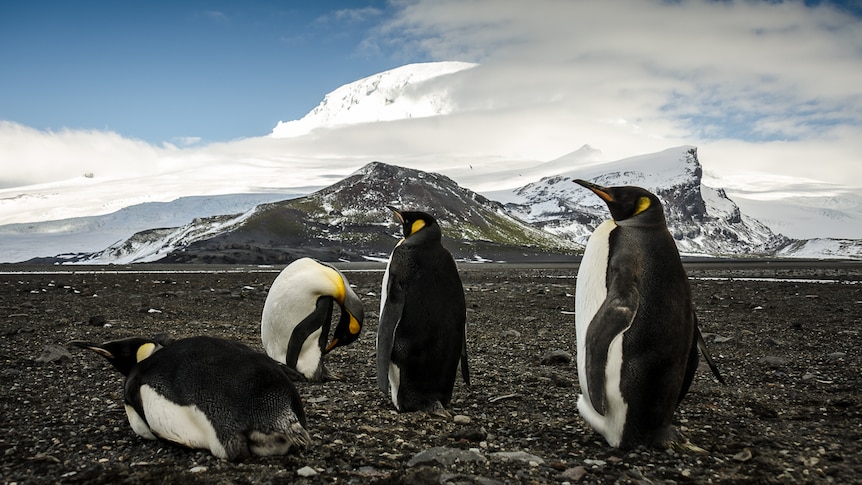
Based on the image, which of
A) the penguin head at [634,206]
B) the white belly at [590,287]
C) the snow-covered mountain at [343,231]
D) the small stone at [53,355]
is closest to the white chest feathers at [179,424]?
the white belly at [590,287]

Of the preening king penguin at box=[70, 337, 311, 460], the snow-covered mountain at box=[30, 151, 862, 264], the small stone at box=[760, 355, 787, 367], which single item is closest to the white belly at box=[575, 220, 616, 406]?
the preening king penguin at box=[70, 337, 311, 460]

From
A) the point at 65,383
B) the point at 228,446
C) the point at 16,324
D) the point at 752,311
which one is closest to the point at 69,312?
the point at 16,324

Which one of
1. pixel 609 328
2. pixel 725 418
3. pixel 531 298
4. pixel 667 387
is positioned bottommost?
pixel 531 298

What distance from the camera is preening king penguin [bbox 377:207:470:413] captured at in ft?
16.2

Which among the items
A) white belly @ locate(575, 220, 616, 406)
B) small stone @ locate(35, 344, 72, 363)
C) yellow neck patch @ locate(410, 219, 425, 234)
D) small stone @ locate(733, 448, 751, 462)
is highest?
yellow neck patch @ locate(410, 219, 425, 234)

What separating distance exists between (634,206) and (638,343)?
35.1 inches

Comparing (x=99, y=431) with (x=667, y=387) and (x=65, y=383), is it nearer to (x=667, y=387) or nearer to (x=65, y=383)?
(x=65, y=383)

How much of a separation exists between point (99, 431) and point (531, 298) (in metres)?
12.0

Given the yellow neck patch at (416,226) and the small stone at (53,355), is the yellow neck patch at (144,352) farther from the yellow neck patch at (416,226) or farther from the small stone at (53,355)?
the small stone at (53,355)

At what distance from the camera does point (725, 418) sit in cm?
462

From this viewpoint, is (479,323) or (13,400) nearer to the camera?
(13,400)

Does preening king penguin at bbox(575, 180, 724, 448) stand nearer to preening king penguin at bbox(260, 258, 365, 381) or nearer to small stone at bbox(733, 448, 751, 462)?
small stone at bbox(733, 448, 751, 462)

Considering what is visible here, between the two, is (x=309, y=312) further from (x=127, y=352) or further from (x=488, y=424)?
(x=488, y=424)

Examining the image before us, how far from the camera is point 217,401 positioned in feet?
11.9
